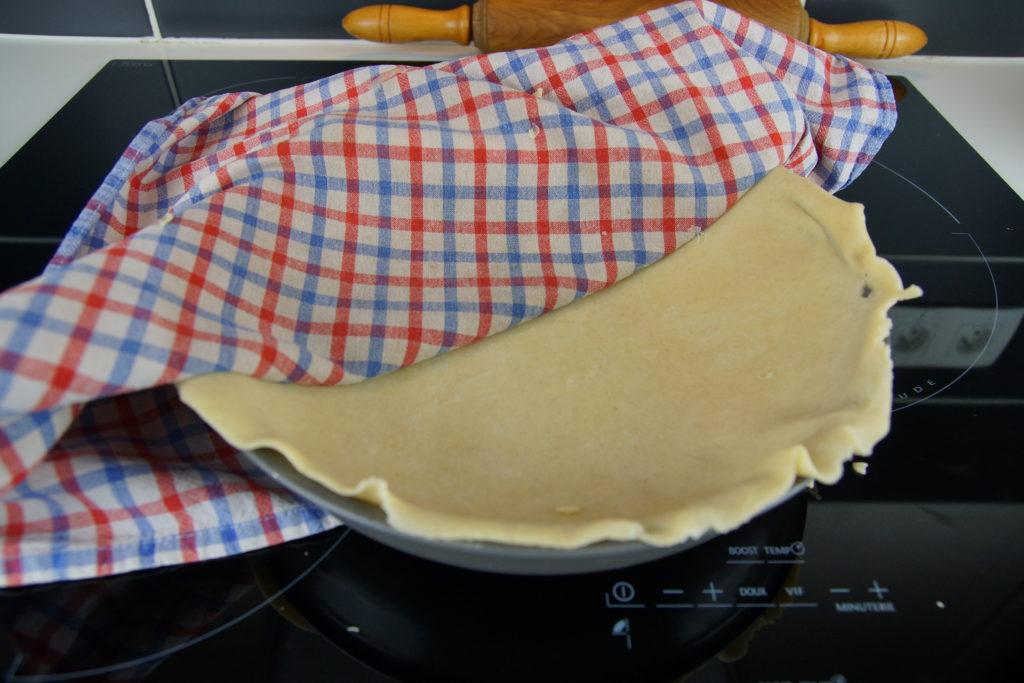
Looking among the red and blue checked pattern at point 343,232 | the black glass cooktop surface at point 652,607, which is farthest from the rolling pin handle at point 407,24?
the black glass cooktop surface at point 652,607

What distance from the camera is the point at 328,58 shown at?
1138mm

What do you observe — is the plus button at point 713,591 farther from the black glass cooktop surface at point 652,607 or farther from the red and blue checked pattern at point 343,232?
the red and blue checked pattern at point 343,232

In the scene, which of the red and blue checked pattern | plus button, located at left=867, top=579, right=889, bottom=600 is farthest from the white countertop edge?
plus button, located at left=867, top=579, right=889, bottom=600

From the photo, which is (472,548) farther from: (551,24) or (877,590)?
(551,24)

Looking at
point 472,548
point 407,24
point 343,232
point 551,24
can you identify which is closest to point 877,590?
point 472,548

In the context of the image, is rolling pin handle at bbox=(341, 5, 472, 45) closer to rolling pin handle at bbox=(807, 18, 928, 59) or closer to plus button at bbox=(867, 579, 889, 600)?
rolling pin handle at bbox=(807, 18, 928, 59)

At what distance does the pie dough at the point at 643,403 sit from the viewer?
17.6 inches

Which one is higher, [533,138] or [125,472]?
[533,138]

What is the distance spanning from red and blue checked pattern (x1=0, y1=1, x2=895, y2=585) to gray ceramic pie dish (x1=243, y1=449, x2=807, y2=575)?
0.30ft

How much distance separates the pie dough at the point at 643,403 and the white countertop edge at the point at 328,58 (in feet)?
1.92

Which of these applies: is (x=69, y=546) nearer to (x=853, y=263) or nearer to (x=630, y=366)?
(x=630, y=366)

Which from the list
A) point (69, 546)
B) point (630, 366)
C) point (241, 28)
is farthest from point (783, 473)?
point (241, 28)

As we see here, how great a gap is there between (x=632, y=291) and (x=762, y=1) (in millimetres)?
565

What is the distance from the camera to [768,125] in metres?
0.72
